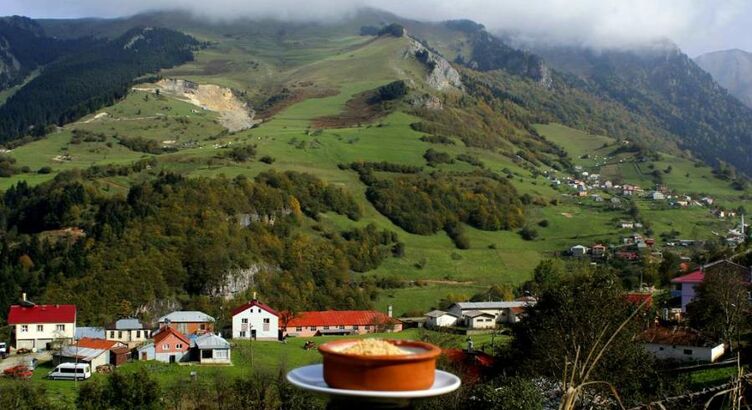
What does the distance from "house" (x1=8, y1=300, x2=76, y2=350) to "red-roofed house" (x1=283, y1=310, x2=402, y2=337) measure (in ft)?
51.2

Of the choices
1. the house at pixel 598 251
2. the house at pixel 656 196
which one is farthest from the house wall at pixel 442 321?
the house at pixel 656 196

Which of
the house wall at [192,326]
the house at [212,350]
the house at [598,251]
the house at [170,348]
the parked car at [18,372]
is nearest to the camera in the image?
the parked car at [18,372]

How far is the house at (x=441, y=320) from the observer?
62500mm

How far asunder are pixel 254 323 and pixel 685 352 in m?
32.9

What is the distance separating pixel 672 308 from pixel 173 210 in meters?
45.8

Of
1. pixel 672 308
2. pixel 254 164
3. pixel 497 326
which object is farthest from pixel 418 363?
pixel 254 164

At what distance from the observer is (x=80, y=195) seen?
7769 cm

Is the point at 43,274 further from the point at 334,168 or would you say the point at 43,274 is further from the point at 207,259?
the point at 334,168

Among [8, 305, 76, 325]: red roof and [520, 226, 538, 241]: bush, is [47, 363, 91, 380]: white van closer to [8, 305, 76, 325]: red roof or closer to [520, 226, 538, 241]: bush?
[8, 305, 76, 325]: red roof

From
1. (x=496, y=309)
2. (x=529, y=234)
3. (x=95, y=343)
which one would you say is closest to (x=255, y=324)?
(x=95, y=343)

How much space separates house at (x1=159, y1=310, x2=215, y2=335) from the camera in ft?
194

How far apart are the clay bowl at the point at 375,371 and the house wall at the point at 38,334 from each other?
2110 inches

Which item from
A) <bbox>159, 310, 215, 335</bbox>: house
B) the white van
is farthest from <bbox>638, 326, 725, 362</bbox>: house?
<bbox>159, 310, 215, 335</bbox>: house

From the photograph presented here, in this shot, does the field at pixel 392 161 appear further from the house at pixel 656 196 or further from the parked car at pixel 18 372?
the parked car at pixel 18 372
